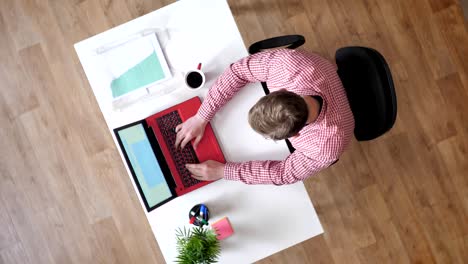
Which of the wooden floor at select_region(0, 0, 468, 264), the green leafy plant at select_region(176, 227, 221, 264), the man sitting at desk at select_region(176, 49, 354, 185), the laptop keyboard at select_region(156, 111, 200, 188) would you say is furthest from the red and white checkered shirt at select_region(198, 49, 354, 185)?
the wooden floor at select_region(0, 0, 468, 264)

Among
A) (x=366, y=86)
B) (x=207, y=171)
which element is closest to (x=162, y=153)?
(x=207, y=171)

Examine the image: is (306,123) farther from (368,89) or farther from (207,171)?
(207,171)

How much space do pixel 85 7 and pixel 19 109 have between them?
2.30 feet

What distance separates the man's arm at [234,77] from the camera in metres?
1.34

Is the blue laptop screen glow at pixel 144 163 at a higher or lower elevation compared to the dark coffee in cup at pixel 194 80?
lower

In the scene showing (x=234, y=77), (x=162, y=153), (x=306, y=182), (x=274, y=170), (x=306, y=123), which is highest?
(x=234, y=77)

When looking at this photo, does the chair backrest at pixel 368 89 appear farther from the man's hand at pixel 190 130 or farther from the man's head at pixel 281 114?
the man's hand at pixel 190 130

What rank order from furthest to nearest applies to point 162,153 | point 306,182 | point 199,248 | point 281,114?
1. point 306,182
2. point 162,153
3. point 199,248
4. point 281,114

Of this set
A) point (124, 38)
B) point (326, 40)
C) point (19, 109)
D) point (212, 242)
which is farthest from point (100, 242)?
point (326, 40)

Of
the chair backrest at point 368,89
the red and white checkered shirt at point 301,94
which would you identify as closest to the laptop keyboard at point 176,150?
the red and white checkered shirt at point 301,94

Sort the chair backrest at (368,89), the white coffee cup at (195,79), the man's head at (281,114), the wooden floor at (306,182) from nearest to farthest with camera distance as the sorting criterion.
→ 1. the man's head at (281,114)
2. the chair backrest at (368,89)
3. the white coffee cup at (195,79)
4. the wooden floor at (306,182)

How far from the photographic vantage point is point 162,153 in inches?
54.1

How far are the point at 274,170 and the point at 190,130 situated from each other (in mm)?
335

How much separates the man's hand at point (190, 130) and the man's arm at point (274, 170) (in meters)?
0.16
